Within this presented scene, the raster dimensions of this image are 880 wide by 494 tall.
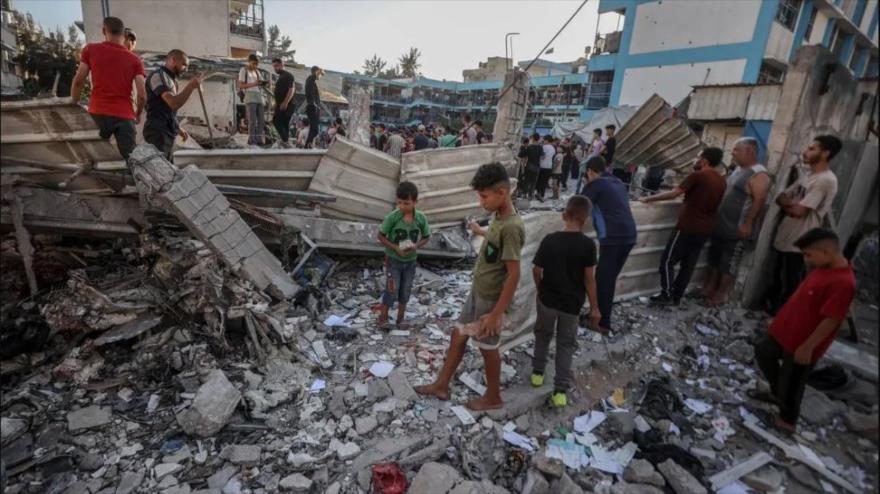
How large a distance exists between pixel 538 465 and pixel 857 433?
5.04 ft

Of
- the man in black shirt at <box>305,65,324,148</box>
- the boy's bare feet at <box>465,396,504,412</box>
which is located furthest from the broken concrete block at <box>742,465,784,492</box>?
the man in black shirt at <box>305,65,324,148</box>

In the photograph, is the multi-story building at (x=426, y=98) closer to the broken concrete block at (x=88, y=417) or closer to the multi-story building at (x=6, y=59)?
the multi-story building at (x=6, y=59)

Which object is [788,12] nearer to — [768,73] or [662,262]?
[768,73]

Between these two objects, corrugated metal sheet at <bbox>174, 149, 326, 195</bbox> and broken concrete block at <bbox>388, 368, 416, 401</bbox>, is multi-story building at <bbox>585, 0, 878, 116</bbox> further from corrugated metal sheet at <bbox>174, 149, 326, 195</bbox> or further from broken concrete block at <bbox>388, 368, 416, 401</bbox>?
broken concrete block at <bbox>388, 368, 416, 401</bbox>

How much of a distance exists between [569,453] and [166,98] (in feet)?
15.6

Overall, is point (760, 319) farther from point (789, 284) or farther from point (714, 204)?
point (714, 204)

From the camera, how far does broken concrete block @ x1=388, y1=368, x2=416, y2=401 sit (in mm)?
3045

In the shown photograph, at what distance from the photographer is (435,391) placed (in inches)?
119

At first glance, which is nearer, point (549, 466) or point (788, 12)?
point (549, 466)

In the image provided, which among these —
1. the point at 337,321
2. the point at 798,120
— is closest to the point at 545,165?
the point at 798,120

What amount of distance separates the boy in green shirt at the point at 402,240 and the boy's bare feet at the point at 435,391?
1.06 meters

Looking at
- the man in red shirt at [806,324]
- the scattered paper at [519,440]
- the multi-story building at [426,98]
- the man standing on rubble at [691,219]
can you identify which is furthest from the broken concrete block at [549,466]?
the multi-story building at [426,98]

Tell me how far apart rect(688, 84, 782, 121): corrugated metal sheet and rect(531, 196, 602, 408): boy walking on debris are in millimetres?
11129

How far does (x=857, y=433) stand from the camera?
4.48ft
